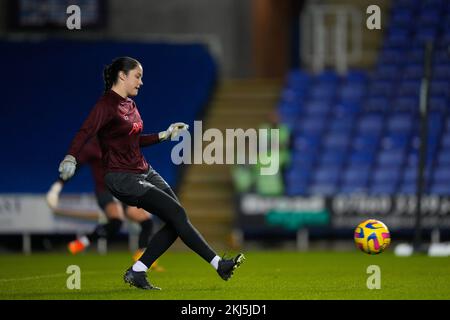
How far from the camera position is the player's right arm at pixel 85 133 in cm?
985

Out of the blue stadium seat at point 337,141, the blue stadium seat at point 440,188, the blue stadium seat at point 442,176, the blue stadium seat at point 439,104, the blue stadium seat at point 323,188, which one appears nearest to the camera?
the blue stadium seat at point 440,188

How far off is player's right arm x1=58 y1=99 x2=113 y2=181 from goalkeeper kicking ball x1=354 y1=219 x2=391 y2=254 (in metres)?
3.74

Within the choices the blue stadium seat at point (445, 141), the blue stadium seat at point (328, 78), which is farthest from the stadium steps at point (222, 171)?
the blue stadium seat at point (445, 141)

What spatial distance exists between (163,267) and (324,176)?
304 inches

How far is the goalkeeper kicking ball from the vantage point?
1266cm

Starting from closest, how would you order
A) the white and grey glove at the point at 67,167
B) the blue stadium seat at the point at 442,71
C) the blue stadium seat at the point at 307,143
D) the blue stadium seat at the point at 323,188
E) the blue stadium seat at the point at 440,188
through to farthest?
1. the white and grey glove at the point at 67,167
2. the blue stadium seat at the point at 440,188
3. the blue stadium seat at the point at 323,188
4. the blue stadium seat at the point at 307,143
5. the blue stadium seat at the point at 442,71

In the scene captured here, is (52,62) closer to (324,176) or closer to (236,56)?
(236,56)

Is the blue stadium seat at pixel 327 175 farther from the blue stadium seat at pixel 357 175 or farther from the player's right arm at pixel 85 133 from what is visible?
the player's right arm at pixel 85 133

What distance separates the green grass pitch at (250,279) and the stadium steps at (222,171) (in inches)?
152

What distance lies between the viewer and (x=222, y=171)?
24.0 metres

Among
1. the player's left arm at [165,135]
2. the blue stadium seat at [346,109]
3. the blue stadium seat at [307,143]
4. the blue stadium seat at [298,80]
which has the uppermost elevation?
the player's left arm at [165,135]

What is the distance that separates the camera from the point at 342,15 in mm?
26516

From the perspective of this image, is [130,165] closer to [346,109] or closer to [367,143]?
[367,143]
